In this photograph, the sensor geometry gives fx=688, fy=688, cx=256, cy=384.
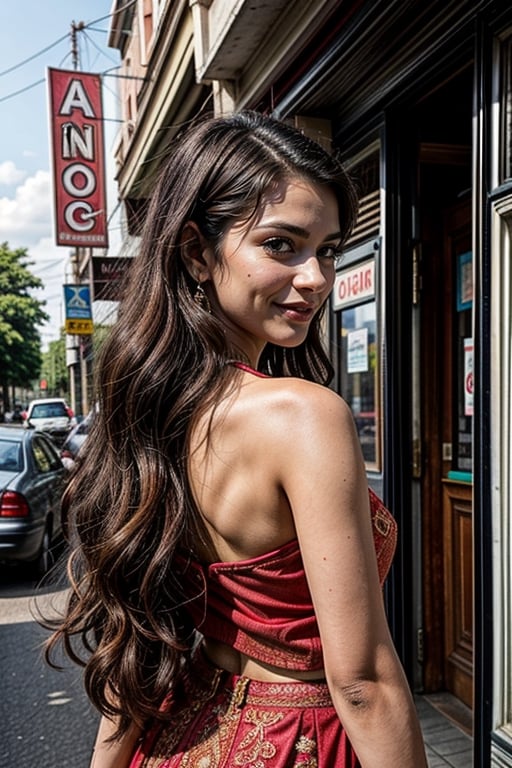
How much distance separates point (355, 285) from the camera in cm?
411

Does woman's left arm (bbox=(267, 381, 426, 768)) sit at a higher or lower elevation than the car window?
higher

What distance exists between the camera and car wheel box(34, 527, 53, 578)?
7.02 metres

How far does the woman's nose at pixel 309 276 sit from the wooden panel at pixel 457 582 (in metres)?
2.77

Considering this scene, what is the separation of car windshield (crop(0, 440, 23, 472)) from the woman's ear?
20.9 feet

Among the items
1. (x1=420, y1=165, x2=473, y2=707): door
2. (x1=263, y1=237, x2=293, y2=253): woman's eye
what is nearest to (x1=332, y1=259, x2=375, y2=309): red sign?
(x1=420, y1=165, x2=473, y2=707): door

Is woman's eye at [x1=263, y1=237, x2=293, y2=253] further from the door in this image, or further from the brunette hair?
the door

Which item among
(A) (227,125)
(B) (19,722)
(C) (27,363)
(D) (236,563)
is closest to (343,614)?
(D) (236,563)

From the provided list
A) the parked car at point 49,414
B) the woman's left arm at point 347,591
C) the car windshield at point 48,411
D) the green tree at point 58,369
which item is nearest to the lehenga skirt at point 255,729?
the woman's left arm at point 347,591

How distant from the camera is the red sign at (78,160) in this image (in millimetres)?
12586

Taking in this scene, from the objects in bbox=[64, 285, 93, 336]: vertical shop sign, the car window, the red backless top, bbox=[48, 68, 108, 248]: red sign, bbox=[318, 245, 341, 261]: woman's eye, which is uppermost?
bbox=[48, 68, 108, 248]: red sign

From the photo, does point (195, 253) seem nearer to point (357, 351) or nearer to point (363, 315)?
point (363, 315)

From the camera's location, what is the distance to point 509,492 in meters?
2.43

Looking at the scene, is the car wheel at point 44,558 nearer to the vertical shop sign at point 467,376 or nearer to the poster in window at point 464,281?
the vertical shop sign at point 467,376

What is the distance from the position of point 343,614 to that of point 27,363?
52.1 meters
